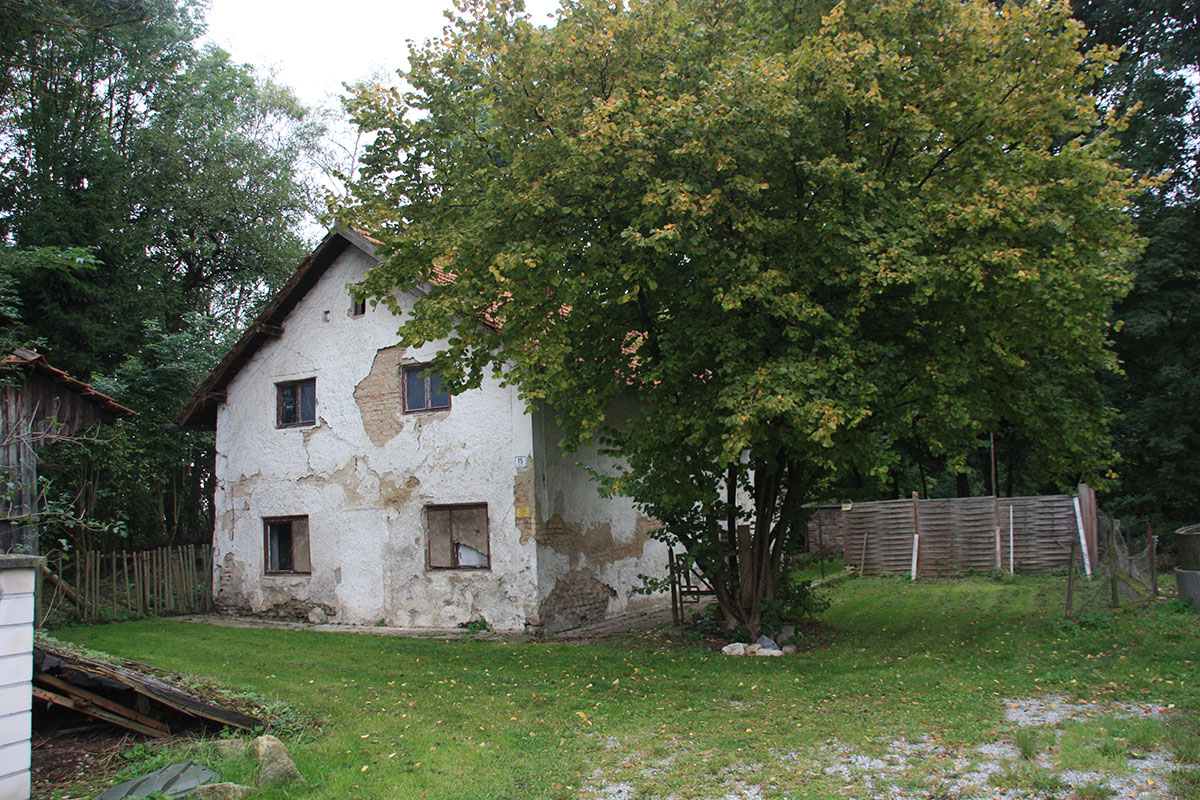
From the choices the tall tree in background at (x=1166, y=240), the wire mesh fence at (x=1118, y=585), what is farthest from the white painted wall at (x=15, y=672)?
the tall tree in background at (x=1166, y=240)

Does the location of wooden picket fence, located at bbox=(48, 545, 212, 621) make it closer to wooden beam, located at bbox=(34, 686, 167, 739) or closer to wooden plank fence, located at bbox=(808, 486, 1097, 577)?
wooden beam, located at bbox=(34, 686, 167, 739)

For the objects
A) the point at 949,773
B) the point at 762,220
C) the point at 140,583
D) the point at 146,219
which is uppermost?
the point at 146,219

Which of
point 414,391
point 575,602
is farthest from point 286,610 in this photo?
point 575,602

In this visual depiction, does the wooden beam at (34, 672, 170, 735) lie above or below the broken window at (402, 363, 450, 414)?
below

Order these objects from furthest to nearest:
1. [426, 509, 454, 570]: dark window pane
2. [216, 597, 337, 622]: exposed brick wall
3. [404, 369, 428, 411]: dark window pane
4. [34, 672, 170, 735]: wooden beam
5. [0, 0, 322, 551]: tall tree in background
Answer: [0, 0, 322, 551]: tall tree in background
[216, 597, 337, 622]: exposed brick wall
[404, 369, 428, 411]: dark window pane
[426, 509, 454, 570]: dark window pane
[34, 672, 170, 735]: wooden beam

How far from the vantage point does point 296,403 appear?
16656 millimetres

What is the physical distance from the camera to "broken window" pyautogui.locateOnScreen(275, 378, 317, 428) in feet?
53.7

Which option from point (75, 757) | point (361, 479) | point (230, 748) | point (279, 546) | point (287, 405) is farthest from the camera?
point (287, 405)

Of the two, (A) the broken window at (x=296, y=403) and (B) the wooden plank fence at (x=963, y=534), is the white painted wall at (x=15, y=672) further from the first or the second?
(B) the wooden plank fence at (x=963, y=534)

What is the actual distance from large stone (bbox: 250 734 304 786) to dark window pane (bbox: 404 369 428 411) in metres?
9.13

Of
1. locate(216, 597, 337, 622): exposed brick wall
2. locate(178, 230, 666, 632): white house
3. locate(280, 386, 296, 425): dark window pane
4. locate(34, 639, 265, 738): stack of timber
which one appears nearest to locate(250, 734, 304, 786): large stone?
locate(34, 639, 265, 738): stack of timber

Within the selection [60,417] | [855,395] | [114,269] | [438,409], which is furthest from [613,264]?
[114,269]

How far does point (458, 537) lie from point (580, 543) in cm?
203

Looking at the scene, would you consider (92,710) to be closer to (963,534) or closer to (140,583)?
(140,583)
